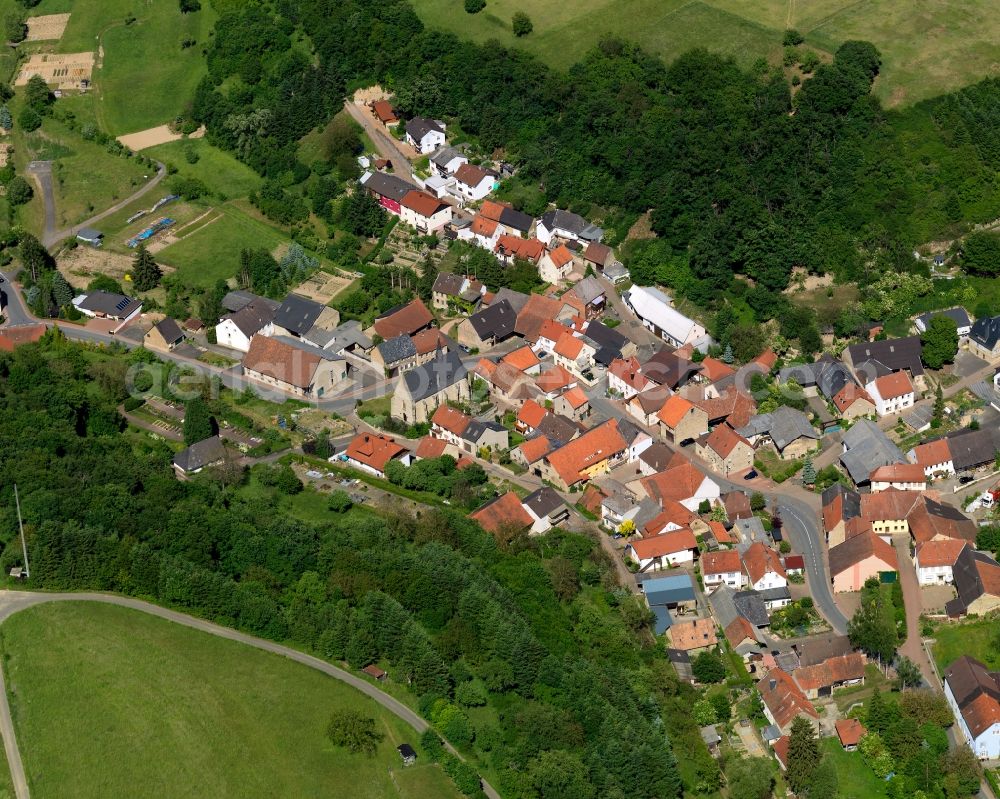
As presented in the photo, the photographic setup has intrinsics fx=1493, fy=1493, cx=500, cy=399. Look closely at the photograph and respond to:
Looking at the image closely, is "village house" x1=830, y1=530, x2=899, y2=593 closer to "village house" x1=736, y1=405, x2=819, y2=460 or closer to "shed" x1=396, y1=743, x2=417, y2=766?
"village house" x1=736, y1=405, x2=819, y2=460

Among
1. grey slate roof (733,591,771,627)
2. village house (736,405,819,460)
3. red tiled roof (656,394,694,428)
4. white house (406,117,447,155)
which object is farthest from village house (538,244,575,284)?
grey slate roof (733,591,771,627)

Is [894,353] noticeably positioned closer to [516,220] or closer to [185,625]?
[516,220]

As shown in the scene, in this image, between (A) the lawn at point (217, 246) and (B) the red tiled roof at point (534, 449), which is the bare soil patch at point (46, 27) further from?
(B) the red tiled roof at point (534, 449)

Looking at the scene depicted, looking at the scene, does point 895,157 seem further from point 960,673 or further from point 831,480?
point 960,673

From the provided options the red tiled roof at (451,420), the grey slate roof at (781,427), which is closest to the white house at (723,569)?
the grey slate roof at (781,427)

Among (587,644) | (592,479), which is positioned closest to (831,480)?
(592,479)

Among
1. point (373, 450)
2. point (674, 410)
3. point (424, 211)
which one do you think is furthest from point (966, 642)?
point (424, 211)
